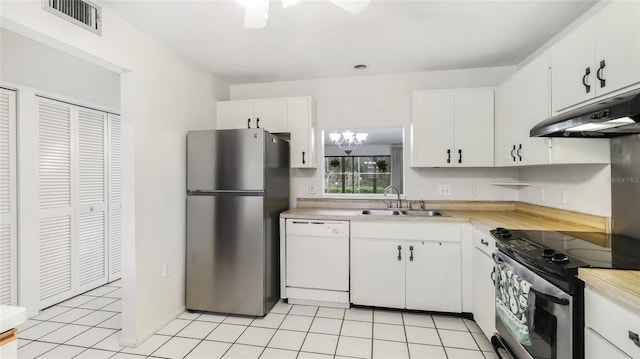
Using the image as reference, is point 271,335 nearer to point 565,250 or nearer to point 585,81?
point 565,250

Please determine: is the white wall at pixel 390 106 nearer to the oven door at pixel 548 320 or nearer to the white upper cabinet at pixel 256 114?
the white upper cabinet at pixel 256 114

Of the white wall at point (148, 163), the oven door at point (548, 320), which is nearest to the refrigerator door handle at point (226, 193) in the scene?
the white wall at point (148, 163)

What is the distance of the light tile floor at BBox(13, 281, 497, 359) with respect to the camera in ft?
6.75

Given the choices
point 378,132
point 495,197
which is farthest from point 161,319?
point 495,197

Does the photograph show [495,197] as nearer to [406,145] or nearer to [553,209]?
[553,209]

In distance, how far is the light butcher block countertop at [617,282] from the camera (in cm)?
97

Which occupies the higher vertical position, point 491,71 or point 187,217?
point 491,71

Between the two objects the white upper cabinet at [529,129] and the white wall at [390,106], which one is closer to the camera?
the white upper cabinet at [529,129]

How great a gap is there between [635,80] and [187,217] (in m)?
3.04

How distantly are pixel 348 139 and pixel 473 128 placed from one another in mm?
1263

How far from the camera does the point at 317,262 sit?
2.76 m

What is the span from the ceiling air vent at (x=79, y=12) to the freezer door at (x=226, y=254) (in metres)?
1.43

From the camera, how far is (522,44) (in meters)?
2.51

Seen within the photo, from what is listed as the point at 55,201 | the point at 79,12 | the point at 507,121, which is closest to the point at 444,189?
the point at 507,121
